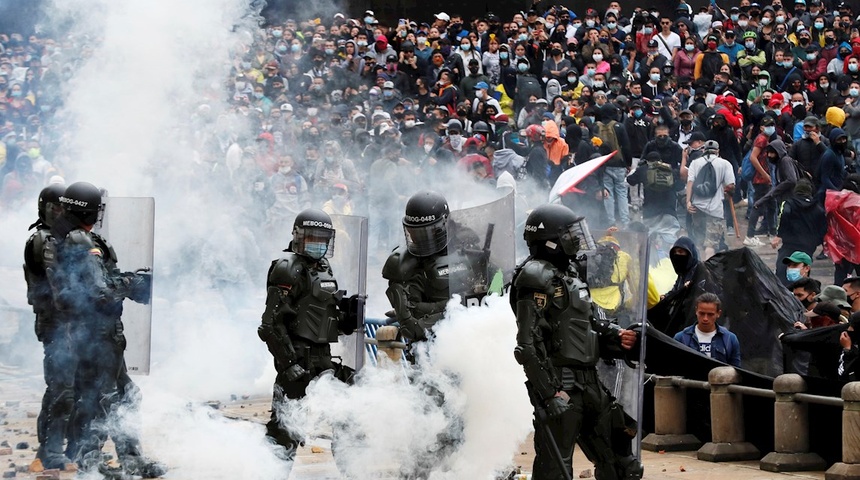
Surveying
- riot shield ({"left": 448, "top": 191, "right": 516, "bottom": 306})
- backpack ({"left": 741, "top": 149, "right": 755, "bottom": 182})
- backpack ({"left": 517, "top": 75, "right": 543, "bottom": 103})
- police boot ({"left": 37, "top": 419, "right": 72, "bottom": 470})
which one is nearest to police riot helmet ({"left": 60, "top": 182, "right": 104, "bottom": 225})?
police boot ({"left": 37, "top": 419, "right": 72, "bottom": 470})

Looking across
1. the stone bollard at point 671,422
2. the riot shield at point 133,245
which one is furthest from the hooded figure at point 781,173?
the riot shield at point 133,245

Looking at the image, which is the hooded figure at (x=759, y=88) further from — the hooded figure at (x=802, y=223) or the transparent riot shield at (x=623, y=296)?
the transparent riot shield at (x=623, y=296)

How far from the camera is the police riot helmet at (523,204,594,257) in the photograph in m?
6.72

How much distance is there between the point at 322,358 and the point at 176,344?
610 centimetres

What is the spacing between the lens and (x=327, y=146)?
17219 millimetres

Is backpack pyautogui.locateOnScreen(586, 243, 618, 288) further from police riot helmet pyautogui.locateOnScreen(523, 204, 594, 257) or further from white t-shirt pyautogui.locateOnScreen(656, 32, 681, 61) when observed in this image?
white t-shirt pyautogui.locateOnScreen(656, 32, 681, 61)

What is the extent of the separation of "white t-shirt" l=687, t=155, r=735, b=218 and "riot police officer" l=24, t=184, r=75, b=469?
8.64 m

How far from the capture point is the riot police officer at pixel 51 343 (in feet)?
27.0

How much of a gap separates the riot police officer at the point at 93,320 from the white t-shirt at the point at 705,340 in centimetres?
361

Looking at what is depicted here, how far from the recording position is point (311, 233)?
820 centimetres

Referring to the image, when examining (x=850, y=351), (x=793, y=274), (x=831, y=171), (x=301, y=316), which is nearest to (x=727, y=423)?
(x=850, y=351)

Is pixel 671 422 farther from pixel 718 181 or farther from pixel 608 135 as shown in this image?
pixel 608 135

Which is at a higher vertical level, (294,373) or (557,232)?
(557,232)

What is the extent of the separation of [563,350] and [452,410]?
3.37ft
